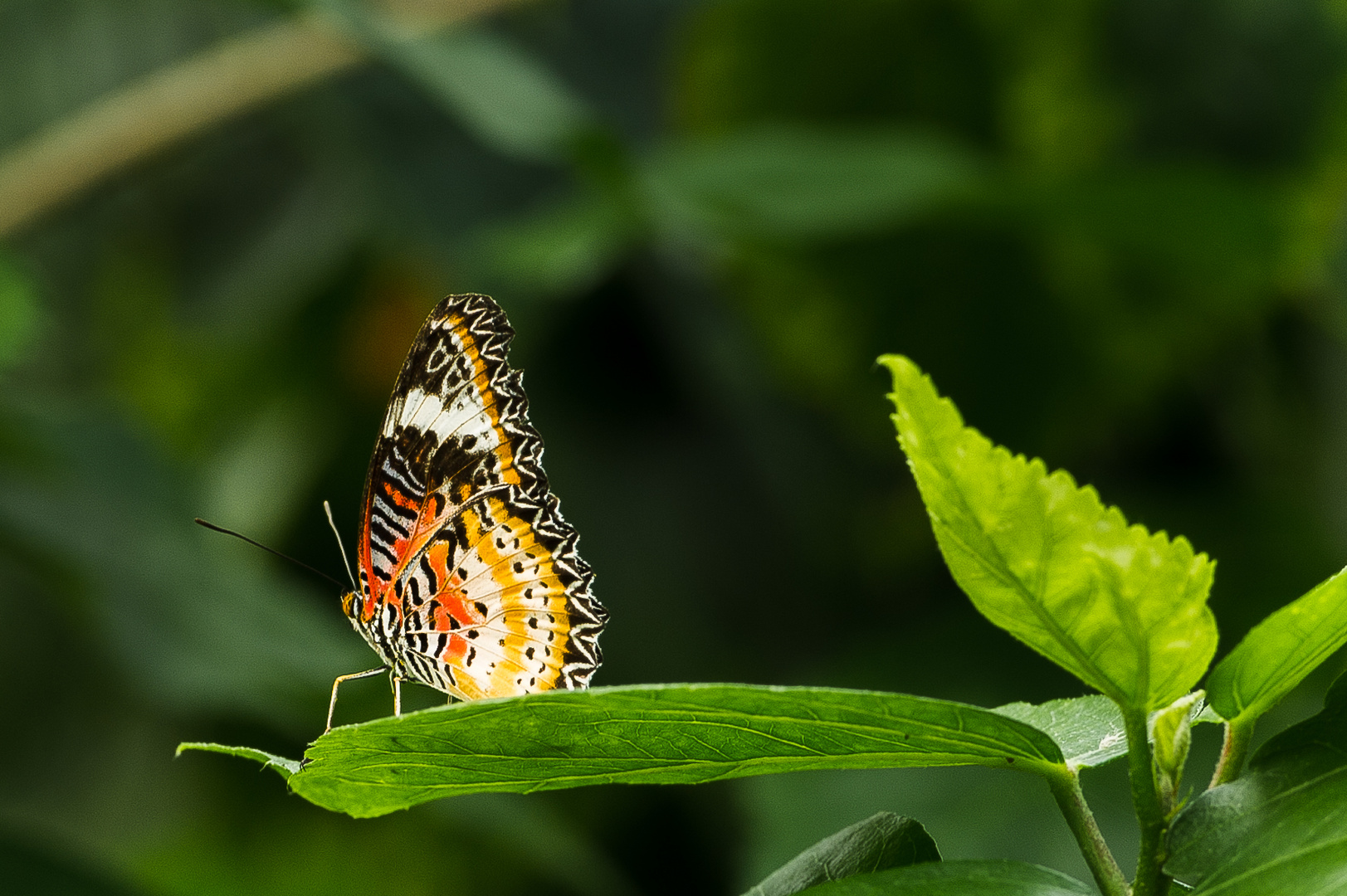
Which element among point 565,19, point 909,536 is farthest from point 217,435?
point 909,536

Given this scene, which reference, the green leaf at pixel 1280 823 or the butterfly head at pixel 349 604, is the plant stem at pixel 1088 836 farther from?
the butterfly head at pixel 349 604

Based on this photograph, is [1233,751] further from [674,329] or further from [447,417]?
[674,329]

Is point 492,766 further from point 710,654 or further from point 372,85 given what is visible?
point 372,85

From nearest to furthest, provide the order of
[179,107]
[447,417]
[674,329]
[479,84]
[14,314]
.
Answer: [447,417], [14,314], [479,84], [179,107], [674,329]

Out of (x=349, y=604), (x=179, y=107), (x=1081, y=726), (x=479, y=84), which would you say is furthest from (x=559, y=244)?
(x=1081, y=726)

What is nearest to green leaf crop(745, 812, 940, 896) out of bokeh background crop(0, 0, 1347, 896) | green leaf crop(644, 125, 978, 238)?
bokeh background crop(0, 0, 1347, 896)

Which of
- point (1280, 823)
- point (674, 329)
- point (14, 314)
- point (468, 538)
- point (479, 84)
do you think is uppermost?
point (674, 329)
